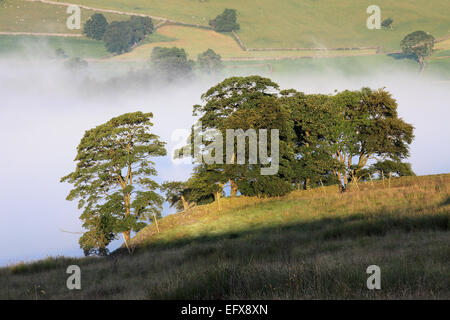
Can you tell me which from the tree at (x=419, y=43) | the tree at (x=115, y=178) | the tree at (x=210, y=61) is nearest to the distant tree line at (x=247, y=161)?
the tree at (x=115, y=178)

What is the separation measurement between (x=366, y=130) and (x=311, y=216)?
29003mm

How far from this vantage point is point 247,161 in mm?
44375

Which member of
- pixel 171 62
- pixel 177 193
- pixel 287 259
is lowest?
pixel 287 259

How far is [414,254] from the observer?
1012cm

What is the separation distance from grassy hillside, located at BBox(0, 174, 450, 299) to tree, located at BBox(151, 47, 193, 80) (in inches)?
6119

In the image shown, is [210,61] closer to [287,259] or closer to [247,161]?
[247,161]

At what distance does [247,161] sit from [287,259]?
105ft

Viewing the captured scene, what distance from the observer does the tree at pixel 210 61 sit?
183000 millimetres

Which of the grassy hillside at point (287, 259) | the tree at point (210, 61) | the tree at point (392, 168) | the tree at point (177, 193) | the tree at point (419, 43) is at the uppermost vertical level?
the tree at point (210, 61)

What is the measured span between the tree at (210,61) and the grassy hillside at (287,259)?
493ft

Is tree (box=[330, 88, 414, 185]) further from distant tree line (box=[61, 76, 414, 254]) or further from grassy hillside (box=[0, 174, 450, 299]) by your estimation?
grassy hillside (box=[0, 174, 450, 299])

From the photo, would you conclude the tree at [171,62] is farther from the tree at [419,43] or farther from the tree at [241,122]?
the tree at [241,122]

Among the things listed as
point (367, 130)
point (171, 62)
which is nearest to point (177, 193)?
point (367, 130)

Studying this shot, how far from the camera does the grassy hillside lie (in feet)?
25.0
